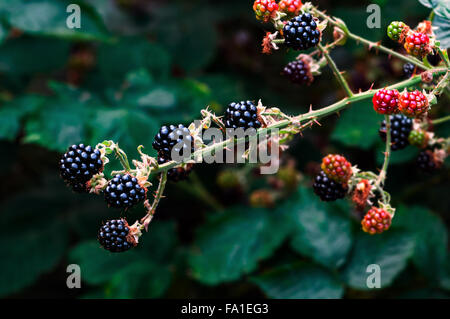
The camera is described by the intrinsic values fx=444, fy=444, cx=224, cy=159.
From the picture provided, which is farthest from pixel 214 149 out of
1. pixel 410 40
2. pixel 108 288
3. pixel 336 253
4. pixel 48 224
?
pixel 48 224

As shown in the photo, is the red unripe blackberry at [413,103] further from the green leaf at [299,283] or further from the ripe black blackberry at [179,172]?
the green leaf at [299,283]

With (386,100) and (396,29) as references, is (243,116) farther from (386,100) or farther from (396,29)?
(396,29)

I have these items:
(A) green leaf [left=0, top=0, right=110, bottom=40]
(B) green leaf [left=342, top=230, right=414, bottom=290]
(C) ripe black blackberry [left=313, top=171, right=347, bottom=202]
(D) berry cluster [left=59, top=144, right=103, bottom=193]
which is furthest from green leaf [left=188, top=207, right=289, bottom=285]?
(A) green leaf [left=0, top=0, right=110, bottom=40]

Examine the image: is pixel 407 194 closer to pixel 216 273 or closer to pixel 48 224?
pixel 216 273

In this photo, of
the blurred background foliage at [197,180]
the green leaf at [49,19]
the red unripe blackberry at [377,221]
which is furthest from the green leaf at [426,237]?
the green leaf at [49,19]

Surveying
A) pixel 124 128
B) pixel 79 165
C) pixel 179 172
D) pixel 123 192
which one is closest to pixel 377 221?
pixel 179 172

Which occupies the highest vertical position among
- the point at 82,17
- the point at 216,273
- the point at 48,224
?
the point at 82,17

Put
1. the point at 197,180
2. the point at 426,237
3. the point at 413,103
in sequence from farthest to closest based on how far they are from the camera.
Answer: the point at 197,180, the point at 426,237, the point at 413,103
